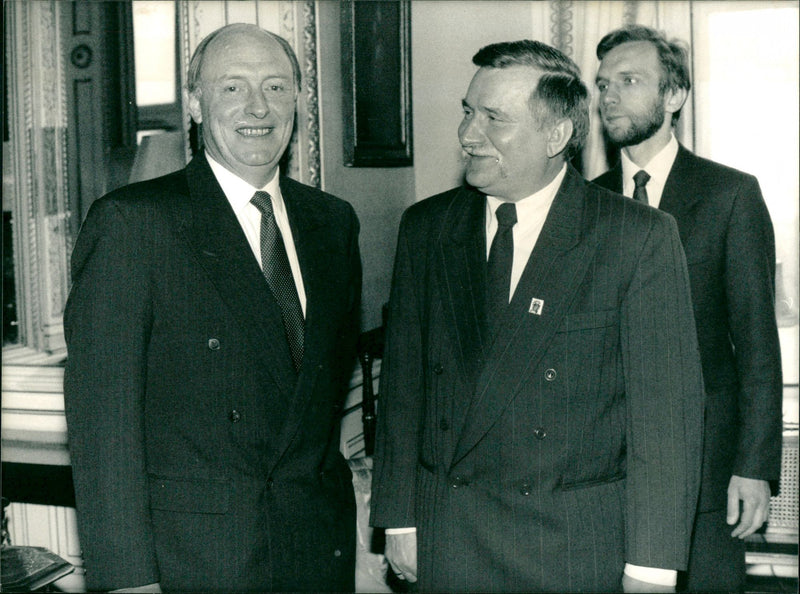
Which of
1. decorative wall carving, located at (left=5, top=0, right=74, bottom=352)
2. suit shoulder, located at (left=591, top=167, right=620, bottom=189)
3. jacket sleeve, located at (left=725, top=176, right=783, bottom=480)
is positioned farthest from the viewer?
decorative wall carving, located at (left=5, top=0, right=74, bottom=352)

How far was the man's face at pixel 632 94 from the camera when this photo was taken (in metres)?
2.62

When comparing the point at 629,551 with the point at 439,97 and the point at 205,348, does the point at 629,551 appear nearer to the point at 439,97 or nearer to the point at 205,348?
the point at 205,348

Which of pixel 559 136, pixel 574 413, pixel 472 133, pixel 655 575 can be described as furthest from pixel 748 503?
pixel 472 133

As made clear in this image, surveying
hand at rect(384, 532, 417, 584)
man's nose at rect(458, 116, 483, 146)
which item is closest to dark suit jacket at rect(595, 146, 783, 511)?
man's nose at rect(458, 116, 483, 146)

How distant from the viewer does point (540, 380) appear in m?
1.91

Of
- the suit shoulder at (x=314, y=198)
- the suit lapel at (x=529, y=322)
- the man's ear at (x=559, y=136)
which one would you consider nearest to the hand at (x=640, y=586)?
the suit lapel at (x=529, y=322)

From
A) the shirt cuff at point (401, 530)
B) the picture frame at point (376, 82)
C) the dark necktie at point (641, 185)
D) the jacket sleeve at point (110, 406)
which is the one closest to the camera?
the jacket sleeve at point (110, 406)

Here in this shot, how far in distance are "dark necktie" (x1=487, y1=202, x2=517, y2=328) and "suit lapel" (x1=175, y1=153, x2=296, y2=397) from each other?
18.8 inches

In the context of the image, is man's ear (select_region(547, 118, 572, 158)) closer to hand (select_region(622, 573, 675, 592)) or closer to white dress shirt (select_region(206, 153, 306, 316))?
white dress shirt (select_region(206, 153, 306, 316))

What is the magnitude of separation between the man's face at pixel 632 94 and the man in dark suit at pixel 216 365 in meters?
1.04

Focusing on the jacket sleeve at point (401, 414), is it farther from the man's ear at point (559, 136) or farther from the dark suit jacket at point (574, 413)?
the man's ear at point (559, 136)

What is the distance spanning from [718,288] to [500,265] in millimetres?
836

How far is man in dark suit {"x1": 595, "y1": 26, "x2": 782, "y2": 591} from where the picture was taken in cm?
245

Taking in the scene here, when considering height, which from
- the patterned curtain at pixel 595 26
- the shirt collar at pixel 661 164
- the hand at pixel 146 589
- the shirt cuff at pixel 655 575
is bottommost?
the shirt cuff at pixel 655 575
